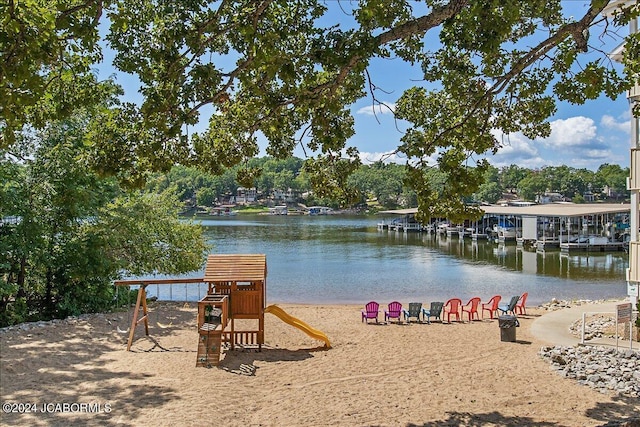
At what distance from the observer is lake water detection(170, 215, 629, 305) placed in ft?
89.1

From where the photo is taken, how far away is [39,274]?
685 inches

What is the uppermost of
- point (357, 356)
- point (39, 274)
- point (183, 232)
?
point (183, 232)

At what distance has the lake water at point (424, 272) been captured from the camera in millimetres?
27156

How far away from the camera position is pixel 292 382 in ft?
→ 33.4

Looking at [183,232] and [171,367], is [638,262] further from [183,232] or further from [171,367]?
[183,232]

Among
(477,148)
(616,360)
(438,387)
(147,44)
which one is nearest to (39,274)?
(147,44)

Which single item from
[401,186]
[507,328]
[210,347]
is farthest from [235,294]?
[401,186]

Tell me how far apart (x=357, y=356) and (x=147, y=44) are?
8.32 metres

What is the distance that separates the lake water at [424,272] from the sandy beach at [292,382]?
1125 centimetres

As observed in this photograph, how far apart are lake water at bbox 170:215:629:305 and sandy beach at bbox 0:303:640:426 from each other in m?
11.3

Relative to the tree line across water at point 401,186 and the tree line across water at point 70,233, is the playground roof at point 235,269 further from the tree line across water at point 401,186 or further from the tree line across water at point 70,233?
the tree line across water at point 401,186

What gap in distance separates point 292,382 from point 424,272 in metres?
26.1

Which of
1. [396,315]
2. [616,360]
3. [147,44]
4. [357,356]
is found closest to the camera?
[147,44]

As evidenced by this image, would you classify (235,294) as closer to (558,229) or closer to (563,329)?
(563,329)
